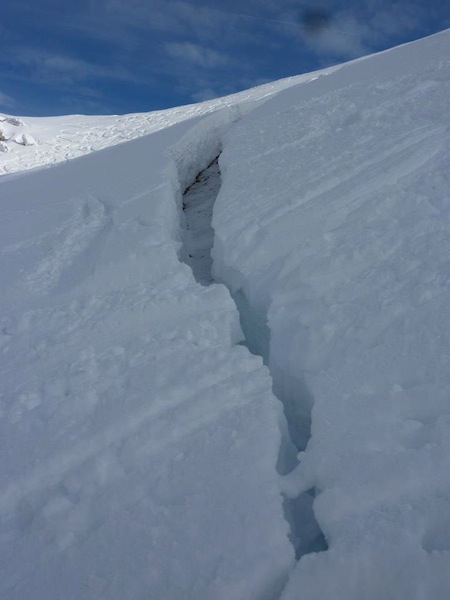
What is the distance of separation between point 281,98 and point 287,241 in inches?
191

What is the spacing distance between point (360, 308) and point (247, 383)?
0.87 meters

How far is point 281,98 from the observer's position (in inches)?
312

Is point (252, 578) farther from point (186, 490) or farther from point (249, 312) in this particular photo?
point (249, 312)

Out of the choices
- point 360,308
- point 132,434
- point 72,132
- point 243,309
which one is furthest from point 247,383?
point 72,132

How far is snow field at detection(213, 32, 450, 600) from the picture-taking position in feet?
6.31

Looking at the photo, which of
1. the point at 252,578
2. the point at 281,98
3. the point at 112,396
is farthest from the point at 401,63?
the point at 252,578

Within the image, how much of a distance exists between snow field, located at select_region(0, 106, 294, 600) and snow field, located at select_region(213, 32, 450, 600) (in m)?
0.26

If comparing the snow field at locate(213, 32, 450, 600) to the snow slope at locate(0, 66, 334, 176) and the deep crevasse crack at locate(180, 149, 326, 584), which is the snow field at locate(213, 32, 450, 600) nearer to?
the deep crevasse crack at locate(180, 149, 326, 584)

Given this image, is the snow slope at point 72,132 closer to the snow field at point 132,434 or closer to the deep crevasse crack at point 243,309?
the deep crevasse crack at point 243,309

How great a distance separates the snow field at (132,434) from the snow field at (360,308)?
0.86ft

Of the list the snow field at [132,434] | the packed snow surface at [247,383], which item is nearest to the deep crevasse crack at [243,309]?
the packed snow surface at [247,383]

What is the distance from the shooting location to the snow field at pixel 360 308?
1925mm

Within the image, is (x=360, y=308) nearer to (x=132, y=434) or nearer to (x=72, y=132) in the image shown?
(x=132, y=434)

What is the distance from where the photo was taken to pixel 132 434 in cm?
264
